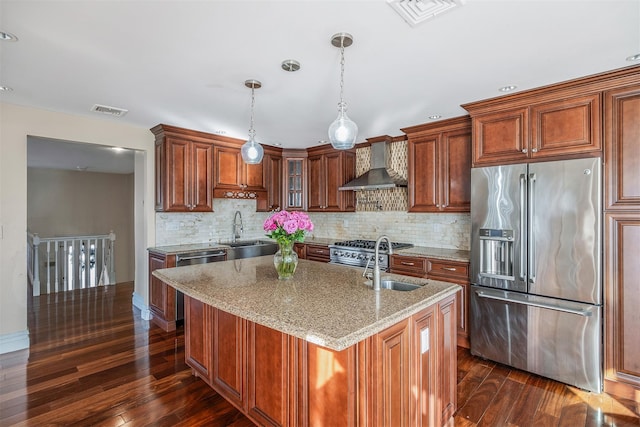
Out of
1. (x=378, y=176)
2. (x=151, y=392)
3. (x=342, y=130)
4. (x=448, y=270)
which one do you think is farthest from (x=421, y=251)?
(x=151, y=392)

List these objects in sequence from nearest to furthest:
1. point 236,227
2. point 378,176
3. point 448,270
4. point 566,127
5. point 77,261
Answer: point 566,127 < point 448,270 < point 378,176 < point 236,227 < point 77,261

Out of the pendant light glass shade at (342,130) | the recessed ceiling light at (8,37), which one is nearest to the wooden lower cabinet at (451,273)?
the pendant light glass shade at (342,130)

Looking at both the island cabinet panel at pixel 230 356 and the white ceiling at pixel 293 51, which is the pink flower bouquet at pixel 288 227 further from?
the white ceiling at pixel 293 51

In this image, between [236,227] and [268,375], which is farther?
[236,227]

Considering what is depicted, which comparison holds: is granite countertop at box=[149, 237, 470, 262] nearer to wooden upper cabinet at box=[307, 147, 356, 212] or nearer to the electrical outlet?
wooden upper cabinet at box=[307, 147, 356, 212]

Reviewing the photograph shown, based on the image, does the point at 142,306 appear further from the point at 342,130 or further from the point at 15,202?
the point at 342,130

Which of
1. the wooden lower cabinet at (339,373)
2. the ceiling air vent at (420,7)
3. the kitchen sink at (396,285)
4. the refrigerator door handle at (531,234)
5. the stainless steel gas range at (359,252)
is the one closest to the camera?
Result: the wooden lower cabinet at (339,373)

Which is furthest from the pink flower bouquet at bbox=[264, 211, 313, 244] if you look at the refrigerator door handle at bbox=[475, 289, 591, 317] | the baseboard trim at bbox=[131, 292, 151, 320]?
the baseboard trim at bbox=[131, 292, 151, 320]

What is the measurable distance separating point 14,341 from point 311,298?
347cm

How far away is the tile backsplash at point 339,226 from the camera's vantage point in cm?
403

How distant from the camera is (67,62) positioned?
227 centimetres

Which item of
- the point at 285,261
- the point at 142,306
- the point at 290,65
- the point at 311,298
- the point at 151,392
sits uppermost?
the point at 290,65

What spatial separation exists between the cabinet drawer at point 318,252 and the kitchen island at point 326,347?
2.18m

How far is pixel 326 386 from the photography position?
5.10 ft
